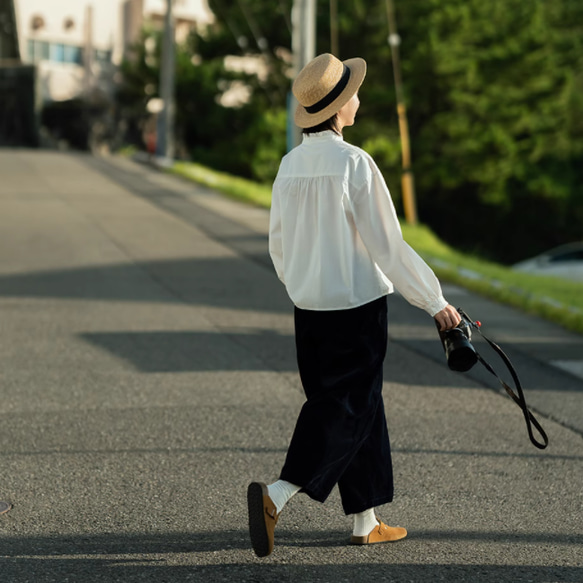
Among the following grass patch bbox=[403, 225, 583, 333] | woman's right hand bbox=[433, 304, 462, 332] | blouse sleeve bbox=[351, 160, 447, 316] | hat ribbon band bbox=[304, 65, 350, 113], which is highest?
hat ribbon band bbox=[304, 65, 350, 113]

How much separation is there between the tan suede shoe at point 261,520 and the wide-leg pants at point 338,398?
0.17 meters

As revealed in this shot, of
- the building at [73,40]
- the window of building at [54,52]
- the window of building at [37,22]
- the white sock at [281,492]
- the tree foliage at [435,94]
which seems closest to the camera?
the white sock at [281,492]

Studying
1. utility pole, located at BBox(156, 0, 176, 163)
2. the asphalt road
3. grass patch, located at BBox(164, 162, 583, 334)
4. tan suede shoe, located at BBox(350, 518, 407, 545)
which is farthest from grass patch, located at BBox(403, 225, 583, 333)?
utility pole, located at BBox(156, 0, 176, 163)

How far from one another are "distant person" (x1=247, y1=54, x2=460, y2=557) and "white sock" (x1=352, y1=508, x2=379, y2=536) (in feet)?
0.13

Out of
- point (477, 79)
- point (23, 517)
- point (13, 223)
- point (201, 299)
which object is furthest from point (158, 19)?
point (23, 517)

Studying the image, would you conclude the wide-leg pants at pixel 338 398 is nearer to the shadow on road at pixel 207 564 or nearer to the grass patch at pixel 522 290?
the shadow on road at pixel 207 564

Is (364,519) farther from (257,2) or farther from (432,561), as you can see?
(257,2)

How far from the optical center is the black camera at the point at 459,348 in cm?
373

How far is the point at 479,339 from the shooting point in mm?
8805

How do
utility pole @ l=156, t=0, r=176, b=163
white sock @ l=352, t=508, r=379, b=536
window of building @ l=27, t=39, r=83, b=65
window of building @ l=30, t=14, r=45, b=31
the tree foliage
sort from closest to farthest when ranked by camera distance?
white sock @ l=352, t=508, r=379, b=536
utility pole @ l=156, t=0, r=176, b=163
the tree foliage
window of building @ l=30, t=14, r=45, b=31
window of building @ l=27, t=39, r=83, b=65

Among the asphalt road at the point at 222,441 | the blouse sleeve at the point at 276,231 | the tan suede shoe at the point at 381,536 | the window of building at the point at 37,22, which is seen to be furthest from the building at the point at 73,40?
the tan suede shoe at the point at 381,536

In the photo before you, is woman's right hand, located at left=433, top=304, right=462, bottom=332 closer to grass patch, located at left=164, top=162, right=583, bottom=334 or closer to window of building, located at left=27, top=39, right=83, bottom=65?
grass patch, located at left=164, top=162, right=583, bottom=334

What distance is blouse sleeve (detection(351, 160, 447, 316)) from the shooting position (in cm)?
376

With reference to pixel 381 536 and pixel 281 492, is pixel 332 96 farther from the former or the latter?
pixel 381 536
